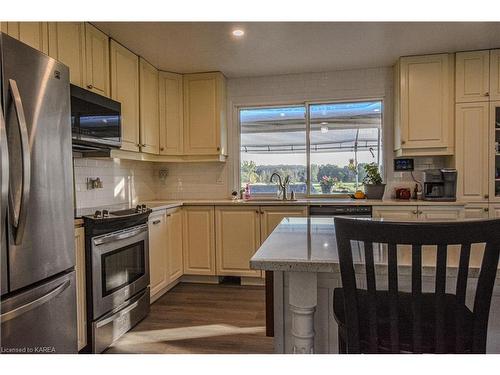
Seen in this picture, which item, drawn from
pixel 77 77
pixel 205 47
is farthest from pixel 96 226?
pixel 205 47

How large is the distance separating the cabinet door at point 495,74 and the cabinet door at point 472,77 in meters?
0.03

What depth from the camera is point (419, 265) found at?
0.89 meters

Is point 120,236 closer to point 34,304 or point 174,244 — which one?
point 34,304

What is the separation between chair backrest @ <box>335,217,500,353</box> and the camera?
2.76ft

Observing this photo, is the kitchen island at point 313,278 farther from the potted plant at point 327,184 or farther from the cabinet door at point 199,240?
the potted plant at point 327,184

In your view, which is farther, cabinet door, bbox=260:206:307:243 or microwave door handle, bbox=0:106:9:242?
cabinet door, bbox=260:206:307:243

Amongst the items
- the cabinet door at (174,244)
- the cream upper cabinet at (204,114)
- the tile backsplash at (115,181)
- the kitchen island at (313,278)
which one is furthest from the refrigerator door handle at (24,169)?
the cream upper cabinet at (204,114)

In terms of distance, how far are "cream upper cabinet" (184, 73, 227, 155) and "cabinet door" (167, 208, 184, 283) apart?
809 millimetres

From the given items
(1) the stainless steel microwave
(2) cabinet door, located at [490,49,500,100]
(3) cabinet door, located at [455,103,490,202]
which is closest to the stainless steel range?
(1) the stainless steel microwave

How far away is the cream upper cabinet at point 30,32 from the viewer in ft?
6.04

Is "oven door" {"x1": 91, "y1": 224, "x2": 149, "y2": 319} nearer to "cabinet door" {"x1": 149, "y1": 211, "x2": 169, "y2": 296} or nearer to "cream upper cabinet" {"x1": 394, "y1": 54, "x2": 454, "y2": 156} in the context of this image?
"cabinet door" {"x1": 149, "y1": 211, "x2": 169, "y2": 296}

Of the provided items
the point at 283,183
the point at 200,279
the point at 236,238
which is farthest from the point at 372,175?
the point at 200,279

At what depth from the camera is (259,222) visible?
358cm
